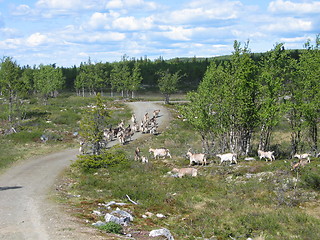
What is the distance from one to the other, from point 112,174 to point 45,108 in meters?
47.3

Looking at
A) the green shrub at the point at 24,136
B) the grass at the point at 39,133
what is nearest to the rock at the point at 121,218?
the grass at the point at 39,133

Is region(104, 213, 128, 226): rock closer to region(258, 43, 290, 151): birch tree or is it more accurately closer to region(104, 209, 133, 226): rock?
region(104, 209, 133, 226): rock

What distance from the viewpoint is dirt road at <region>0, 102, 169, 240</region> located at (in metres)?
15.2

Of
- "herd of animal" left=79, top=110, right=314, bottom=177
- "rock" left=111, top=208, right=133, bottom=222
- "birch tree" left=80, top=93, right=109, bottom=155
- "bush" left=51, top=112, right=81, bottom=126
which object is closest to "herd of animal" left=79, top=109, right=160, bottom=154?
"herd of animal" left=79, top=110, right=314, bottom=177

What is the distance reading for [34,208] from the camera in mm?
19438

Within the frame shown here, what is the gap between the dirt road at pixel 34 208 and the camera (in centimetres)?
1521

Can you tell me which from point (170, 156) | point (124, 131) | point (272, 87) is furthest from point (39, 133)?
point (272, 87)

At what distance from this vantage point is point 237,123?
34062 millimetres

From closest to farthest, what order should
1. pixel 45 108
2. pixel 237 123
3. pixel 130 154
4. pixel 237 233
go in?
1. pixel 237 233
2. pixel 237 123
3. pixel 130 154
4. pixel 45 108

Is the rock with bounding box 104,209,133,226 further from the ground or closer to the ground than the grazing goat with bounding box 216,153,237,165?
closer to the ground

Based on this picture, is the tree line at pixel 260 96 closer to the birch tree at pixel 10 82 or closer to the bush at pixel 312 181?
the bush at pixel 312 181

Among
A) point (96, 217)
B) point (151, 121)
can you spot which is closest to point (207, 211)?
point (96, 217)

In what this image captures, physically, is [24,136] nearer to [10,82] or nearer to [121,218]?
[10,82]

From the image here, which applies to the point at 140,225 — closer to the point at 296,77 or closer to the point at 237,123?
the point at 237,123
